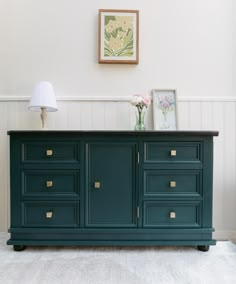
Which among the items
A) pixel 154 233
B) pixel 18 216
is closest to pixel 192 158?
pixel 154 233

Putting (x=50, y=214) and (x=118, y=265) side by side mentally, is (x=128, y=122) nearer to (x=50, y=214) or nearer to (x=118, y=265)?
(x=50, y=214)

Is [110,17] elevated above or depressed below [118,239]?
above

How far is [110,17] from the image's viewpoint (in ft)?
7.61

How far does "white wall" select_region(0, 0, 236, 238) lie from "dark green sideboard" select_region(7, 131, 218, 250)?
0.47 m

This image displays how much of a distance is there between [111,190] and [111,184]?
0.15ft

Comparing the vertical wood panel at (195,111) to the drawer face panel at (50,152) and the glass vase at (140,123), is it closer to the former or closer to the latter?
the glass vase at (140,123)

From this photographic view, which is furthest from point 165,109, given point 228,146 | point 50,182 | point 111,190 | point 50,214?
point 50,214

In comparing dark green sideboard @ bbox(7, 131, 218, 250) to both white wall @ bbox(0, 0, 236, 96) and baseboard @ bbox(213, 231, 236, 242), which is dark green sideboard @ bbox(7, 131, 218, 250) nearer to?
baseboard @ bbox(213, 231, 236, 242)

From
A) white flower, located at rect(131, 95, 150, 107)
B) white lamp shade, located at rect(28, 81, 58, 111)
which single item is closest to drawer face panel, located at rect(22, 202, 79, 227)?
white lamp shade, located at rect(28, 81, 58, 111)

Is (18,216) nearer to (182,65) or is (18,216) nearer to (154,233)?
(154,233)

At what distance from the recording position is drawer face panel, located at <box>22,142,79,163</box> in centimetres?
193

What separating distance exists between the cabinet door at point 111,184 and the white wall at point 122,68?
18.8 inches

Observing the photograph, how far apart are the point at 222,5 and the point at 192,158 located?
5.00 ft

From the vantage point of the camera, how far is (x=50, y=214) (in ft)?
6.33
